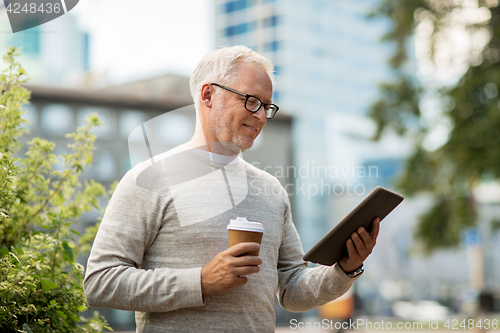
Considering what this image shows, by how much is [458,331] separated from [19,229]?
11718 mm

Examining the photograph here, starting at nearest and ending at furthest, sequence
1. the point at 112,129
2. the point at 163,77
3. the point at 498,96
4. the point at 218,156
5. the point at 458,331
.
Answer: the point at 218,156
the point at 498,96
the point at 458,331
the point at 163,77
the point at 112,129

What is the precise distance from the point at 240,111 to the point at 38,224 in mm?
1232

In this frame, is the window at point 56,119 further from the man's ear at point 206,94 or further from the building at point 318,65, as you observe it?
the building at point 318,65

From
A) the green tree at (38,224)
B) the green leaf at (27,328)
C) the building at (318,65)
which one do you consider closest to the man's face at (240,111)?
the green tree at (38,224)

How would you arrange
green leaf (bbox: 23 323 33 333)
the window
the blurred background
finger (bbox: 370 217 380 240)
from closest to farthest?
1. finger (bbox: 370 217 380 240)
2. green leaf (bbox: 23 323 33 333)
3. the blurred background
4. the window

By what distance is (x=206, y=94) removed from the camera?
1841 millimetres

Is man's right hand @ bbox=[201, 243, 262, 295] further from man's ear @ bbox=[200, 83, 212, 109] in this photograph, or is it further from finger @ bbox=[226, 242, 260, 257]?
man's ear @ bbox=[200, 83, 212, 109]

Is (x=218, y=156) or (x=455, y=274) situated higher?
(x=218, y=156)

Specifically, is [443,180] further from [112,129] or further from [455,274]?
[455,274]

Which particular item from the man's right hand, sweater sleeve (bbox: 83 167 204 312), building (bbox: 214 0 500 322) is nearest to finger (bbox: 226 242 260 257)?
the man's right hand

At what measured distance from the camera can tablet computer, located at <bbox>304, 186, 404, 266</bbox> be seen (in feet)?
4.99

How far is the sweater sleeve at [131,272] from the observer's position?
1479 millimetres

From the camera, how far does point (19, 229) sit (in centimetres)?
220

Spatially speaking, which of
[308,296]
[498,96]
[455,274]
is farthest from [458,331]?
[455,274]
